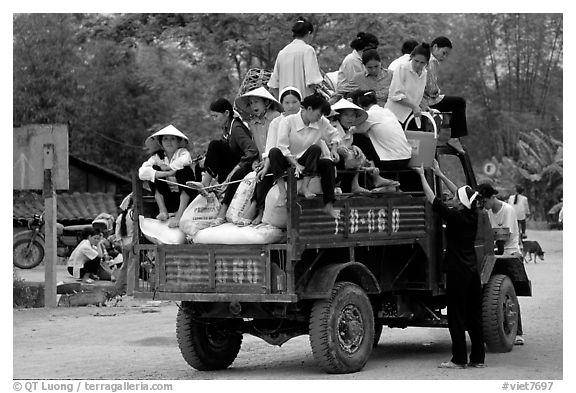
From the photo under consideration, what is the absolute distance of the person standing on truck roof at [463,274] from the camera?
34.0ft

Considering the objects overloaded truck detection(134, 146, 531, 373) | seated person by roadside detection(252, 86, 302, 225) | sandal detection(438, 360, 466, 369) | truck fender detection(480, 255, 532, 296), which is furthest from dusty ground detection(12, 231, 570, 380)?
seated person by roadside detection(252, 86, 302, 225)

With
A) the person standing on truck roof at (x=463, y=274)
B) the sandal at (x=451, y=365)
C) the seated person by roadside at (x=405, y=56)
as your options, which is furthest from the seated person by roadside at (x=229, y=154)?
the sandal at (x=451, y=365)

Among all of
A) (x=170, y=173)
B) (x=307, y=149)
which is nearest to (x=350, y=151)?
(x=307, y=149)

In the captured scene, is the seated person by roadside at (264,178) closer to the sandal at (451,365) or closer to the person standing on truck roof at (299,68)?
the person standing on truck roof at (299,68)

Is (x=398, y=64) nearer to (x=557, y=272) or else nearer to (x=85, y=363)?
(x=85, y=363)

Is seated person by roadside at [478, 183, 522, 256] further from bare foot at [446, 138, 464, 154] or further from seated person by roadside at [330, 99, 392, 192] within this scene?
seated person by roadside at [330, 99, 392, 192]

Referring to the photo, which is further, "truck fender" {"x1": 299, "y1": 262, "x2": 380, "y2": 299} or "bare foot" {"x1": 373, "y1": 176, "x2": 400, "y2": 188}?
"bare foot" {"x1": 373, "y1": 176, "x2": 400, "y2": 188}

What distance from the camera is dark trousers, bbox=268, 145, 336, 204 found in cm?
955

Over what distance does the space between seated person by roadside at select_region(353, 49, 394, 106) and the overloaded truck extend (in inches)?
44.7

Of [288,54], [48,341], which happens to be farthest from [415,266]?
[48,341]

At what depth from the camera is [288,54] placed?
11.4m

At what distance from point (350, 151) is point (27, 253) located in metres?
14.3

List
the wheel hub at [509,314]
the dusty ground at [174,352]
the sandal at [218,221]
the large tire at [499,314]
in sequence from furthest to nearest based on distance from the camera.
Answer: the wheel hub at [509,314], the large tire at [499,314], the dusty ground at [174,352], the sandal at [218,221]

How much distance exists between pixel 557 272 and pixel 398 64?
11.6 metres
